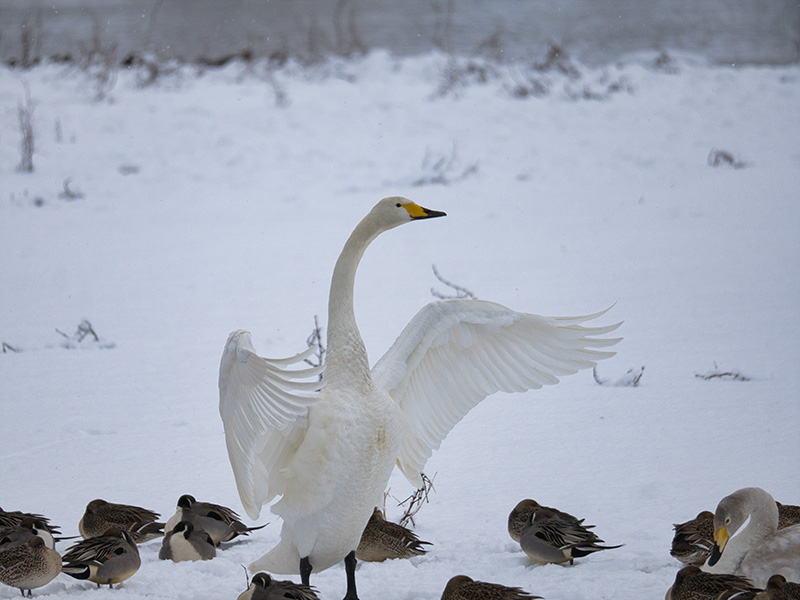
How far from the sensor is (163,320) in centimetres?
769

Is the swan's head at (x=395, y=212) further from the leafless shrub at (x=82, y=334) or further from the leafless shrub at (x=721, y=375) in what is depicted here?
the leafless shrub at (x=82, y=334)

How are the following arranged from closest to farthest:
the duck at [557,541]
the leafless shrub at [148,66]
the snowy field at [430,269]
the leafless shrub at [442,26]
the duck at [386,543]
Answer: the duck at [557,541], the duck at [386,543], the snowy field at [430,269], the leafless shrub at [148,66], the leafless shrub at [442,26]

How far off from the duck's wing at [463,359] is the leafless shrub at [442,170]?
6872 mm

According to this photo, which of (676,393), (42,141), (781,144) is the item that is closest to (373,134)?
(42,141)

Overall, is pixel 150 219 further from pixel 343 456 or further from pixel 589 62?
pixel 589 62

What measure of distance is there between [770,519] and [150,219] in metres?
8.08

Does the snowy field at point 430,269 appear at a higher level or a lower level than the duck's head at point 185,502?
higher

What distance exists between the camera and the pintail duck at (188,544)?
3883 mm

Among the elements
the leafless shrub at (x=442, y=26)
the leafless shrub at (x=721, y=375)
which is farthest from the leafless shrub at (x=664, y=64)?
the leafless shrub at (x=721, y=375)

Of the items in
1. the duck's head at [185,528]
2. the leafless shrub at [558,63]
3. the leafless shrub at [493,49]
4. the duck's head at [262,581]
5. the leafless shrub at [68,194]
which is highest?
the leafless shrub at [493,49]

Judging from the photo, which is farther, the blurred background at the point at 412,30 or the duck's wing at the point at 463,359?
the blurred background at the point at 412,30

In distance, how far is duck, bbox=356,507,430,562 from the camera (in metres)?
3.97

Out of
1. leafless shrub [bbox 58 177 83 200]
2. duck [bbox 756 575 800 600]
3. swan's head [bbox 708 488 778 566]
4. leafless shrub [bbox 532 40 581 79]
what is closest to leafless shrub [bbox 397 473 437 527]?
swan's head [bbox 708 488 778 566]

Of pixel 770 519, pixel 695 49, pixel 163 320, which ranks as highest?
pixel 695 49
